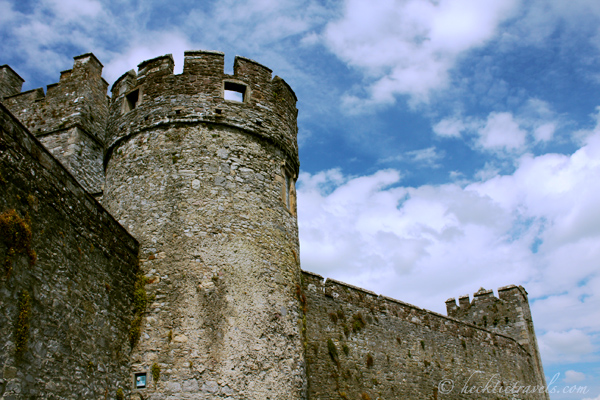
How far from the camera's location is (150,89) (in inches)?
387

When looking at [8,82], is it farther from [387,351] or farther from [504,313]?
[504,313]

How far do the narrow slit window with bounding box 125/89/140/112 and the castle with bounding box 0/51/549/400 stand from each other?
0.02m

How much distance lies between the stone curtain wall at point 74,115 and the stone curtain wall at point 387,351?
7.39 m

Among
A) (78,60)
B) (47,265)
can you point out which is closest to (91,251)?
(47,265)

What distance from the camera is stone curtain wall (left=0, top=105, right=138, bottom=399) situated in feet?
17.6

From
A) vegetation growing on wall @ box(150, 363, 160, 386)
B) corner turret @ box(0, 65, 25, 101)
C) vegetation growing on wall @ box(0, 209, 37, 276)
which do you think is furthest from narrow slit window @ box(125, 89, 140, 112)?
corner turret @ box(0, 65, 25, 101)

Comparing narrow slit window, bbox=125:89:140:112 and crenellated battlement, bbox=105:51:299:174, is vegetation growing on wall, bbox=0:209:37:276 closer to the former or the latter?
crenellated battlement, bbox=105:51:299:174

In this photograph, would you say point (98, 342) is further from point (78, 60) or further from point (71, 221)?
point (78, 60)

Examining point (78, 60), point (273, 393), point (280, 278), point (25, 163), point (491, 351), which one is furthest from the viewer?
point (491, 351)

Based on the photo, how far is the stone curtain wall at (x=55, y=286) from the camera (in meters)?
5.36

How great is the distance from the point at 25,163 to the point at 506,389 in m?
18.1

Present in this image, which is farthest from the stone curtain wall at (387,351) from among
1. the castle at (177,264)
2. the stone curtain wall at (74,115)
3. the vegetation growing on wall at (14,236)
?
the stone curtain wall at (74,115)

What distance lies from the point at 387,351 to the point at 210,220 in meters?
7.40

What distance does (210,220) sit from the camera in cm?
847
